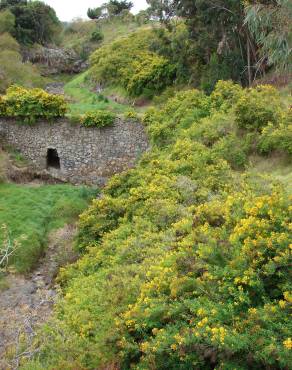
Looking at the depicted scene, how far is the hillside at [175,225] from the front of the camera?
20.6ft

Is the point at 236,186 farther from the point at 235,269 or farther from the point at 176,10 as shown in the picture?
the point at 176,10

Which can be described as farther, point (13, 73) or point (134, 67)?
point (134, 67)

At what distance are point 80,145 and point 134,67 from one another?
10.9 m

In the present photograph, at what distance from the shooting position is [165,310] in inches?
269

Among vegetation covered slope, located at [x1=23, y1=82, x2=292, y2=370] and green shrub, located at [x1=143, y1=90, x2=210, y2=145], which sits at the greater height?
green shrub, located at [x1=143, y1=90, x2=210, y2=145]

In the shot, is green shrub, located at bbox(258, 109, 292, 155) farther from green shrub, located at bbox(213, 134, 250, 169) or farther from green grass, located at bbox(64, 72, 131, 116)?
green grass, located at bbox(64, 72, 131, 116)

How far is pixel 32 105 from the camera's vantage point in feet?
66.8

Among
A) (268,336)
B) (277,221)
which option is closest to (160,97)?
(277,221)

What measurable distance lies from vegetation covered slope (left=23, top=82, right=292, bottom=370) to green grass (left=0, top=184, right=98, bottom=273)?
2234 millimetres

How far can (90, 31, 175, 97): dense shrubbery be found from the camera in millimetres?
26702

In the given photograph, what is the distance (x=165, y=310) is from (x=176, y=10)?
1857 centimetres

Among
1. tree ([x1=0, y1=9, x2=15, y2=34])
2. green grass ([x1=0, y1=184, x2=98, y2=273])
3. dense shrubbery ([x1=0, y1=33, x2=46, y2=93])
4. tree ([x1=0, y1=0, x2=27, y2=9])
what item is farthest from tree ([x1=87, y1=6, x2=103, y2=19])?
green grass ([x1=0, y1=184, x2=98, y2=273])

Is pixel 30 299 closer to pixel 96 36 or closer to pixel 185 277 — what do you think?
pixel 185 277

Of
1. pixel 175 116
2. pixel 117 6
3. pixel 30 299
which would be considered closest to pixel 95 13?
pixel 117 6
